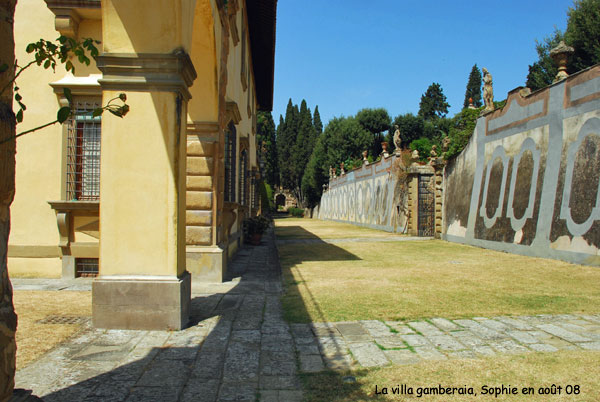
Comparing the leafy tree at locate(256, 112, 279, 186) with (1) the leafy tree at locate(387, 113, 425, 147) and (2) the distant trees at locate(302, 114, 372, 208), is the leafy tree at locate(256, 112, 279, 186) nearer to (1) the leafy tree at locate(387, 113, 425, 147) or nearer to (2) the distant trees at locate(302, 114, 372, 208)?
(2) the distant trees at locate(302, 114, 372, 208)

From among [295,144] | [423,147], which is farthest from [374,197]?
[295,144]

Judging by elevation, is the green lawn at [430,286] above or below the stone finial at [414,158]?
below

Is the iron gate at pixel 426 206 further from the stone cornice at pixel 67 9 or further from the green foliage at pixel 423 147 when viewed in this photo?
the green foliage at pixel 423 147

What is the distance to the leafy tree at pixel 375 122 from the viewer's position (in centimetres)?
4366

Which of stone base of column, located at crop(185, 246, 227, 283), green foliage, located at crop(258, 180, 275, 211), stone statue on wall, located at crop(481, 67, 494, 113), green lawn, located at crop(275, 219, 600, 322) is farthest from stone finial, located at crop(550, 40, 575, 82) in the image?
green foliage, located at crop(258, 180, 275, 211)

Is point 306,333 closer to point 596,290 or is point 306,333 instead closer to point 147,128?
point 147,128

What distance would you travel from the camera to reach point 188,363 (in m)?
3.28

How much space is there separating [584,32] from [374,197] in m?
16.2

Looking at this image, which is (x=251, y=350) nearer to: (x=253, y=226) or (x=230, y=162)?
(x=230, y=162)

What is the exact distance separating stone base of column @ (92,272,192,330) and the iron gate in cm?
1521

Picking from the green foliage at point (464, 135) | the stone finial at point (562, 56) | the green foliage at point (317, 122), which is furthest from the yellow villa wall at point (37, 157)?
the green foliage at point (317, 122)

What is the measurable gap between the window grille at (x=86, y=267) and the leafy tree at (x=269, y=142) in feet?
106

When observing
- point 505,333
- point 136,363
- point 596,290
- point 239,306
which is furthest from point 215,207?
point 596,290

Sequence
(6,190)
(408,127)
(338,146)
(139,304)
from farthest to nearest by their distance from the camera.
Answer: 1. (408,127)
2. (338,146)
3. (139,304)
4. (6,190)
